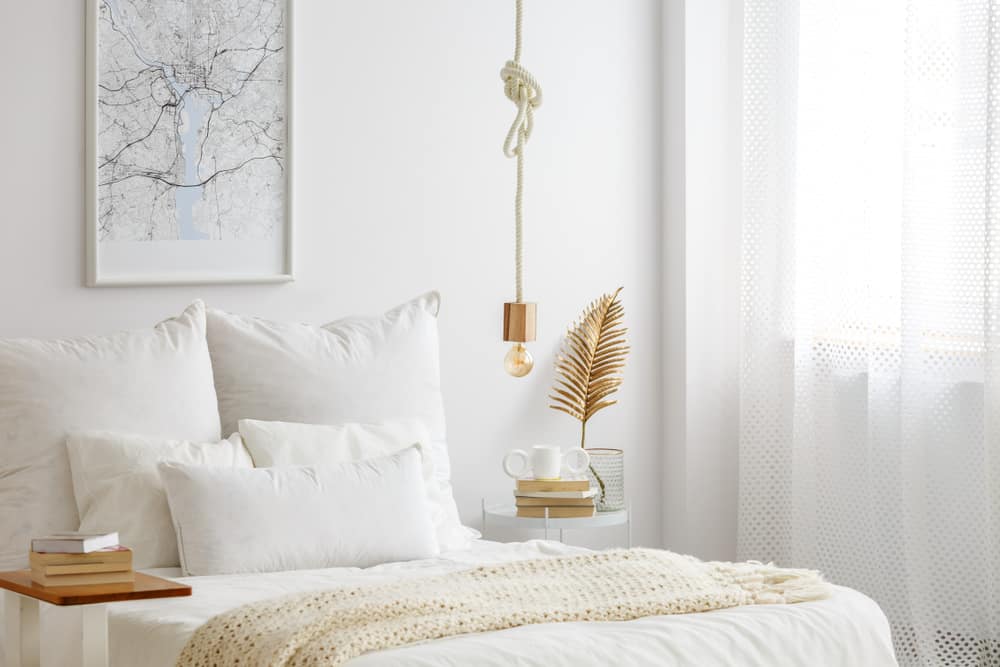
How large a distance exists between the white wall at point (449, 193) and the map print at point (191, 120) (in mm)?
77

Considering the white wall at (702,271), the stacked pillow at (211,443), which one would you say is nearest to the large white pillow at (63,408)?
the stacked pillow at (211,443)

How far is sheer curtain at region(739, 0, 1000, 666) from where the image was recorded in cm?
364

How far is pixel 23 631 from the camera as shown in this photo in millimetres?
2537

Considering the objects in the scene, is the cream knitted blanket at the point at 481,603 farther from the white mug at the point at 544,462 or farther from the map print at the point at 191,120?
the map print at the point at 191,120

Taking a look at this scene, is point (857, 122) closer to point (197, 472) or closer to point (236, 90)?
point (236, 90)

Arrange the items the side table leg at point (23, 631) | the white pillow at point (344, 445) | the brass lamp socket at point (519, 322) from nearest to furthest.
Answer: the side table leg at point (23, 631) < the white pillow at point (344, 445) < the brass lamp socket at point (519, 322)

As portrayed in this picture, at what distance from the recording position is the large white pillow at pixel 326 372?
3.38m

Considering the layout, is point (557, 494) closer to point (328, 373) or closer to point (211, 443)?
point (328, 373)

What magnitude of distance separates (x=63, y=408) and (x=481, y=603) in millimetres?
1139

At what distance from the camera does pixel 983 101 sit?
11.8 ft

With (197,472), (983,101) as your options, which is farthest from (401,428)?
(983,101)

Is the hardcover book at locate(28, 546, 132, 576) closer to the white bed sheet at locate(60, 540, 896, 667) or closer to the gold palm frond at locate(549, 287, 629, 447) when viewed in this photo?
the white bed sheet at locate(60, 540, 896, 667)

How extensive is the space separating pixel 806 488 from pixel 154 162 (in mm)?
2141

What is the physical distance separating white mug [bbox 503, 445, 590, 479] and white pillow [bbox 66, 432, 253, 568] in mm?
1124
